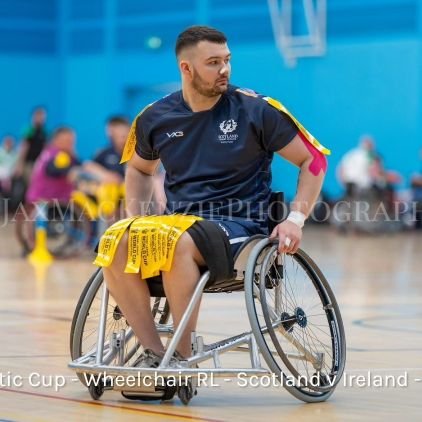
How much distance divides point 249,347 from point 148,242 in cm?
64

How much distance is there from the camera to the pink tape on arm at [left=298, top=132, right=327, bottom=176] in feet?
18.8

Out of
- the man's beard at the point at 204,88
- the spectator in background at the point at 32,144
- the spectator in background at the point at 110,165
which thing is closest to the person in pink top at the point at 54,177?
the spectator in background at the point at 110,165

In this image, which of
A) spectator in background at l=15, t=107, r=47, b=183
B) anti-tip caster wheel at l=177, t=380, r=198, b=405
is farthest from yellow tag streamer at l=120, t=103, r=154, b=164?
spectator in background at l=15, t=107, r=47, b=183

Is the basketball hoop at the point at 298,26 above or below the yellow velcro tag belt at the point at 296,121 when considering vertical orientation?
above

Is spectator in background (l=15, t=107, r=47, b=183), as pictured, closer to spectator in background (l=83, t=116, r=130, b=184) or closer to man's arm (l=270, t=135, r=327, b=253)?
spectator in background (l=83, t=116, r=130, b=184)

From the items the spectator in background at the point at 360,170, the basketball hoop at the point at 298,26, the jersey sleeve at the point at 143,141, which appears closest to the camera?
the jersey sleeve at the point at 143,141

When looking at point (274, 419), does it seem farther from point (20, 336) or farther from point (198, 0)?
point (198, 0)

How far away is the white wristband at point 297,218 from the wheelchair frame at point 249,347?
14cm

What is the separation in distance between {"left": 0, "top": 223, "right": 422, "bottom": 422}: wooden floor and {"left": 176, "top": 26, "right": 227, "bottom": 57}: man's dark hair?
157 cm

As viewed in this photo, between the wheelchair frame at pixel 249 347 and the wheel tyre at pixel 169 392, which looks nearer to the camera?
the wheelchair frame at pixel 249 347

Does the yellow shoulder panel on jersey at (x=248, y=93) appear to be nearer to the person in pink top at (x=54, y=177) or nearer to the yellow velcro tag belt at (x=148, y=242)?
the yellow velcro tag belt at (x=148, y=242)

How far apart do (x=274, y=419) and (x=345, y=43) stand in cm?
2101

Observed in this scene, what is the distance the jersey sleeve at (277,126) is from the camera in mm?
5660

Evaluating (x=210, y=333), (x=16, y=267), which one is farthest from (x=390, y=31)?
(x=210, y=333)
